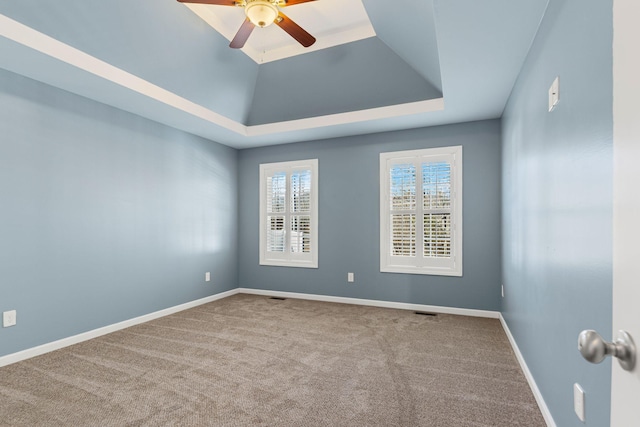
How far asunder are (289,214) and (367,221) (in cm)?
129

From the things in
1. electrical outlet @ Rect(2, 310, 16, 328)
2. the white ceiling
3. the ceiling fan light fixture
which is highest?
the white ceiling

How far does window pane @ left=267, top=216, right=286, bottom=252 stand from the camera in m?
5.36

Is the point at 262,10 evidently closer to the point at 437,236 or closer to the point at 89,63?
the point at 89,63

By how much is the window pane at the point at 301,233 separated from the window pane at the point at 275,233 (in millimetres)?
199

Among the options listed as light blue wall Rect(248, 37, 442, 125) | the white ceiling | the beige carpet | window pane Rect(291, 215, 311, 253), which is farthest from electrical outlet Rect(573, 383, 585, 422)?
window pane Rect(291, 215, 311, 253)

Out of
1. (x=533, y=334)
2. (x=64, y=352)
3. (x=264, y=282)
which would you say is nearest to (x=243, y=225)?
(x=264, y=282)

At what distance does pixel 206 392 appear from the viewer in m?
2.33

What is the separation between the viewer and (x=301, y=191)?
521cm

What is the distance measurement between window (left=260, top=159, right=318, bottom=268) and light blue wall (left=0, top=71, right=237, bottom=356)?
38.7 inches

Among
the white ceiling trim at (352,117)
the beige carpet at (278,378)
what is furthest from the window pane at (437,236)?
the white ceiling trim at (352,117)

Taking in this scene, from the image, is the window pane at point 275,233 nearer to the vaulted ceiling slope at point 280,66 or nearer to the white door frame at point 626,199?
the vaulted ceiling slope at point 280,66

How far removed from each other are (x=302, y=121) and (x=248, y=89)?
0.80 meters

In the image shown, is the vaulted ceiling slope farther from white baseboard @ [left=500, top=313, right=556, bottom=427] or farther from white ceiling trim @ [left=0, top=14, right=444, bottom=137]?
white baseboard @ [left=500, top=313, right=556, bottom=427]

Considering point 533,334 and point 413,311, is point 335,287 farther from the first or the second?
point 533,334
